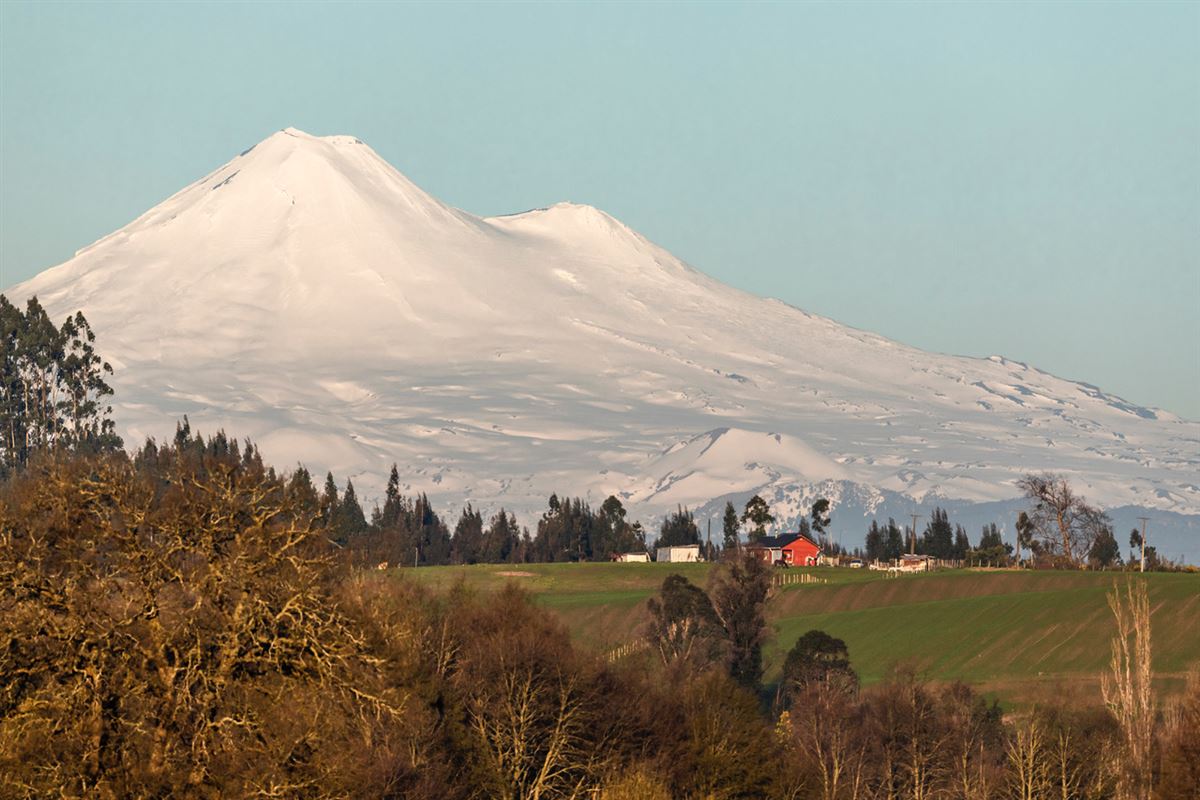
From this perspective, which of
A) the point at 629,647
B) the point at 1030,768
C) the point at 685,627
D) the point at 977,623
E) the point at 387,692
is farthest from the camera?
the point at 629,647

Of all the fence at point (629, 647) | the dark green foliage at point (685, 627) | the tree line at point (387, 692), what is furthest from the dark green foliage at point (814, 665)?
the fence at point (629, 647)

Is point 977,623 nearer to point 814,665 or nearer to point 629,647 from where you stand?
point 814,665

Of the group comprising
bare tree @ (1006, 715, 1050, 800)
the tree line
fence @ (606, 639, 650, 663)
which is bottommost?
bare tree @ (1006, 715, 1050, 800)

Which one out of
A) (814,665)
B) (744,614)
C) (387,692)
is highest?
(744,614)

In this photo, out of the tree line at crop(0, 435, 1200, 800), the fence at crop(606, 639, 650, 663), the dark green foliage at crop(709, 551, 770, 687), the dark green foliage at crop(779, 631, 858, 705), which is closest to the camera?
the tree line at crop(0, 435, 1200, 800)

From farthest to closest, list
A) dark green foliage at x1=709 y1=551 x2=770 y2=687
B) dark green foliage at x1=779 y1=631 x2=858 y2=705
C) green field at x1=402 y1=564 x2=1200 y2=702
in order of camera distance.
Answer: dark green foliage at x1=709 y1=551 x2=770 y2=687 < dark green foliage at x1=779 y1=631 x2=858 y2=705 < green field at x1=402 y1=564 x2=1200 y2=702

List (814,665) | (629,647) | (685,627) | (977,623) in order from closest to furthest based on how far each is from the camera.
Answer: (814,665) < (685,627) < (977,623) < (629,647)

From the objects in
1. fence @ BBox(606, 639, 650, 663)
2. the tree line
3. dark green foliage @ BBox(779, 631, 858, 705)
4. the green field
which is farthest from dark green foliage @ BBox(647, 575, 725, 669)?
dark green foliage @ BBox(779, 631, 858, 705)

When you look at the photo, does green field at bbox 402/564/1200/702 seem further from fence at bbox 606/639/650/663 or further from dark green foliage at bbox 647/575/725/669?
dark green foliage at bbox 647/575/725/669

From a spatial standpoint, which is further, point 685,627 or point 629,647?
point 629,647

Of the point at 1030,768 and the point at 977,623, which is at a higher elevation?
the point at 977,623

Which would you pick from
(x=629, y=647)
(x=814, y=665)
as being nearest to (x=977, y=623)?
(x=814, y=665)

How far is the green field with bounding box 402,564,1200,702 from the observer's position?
119750mm

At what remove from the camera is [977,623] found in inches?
5595
